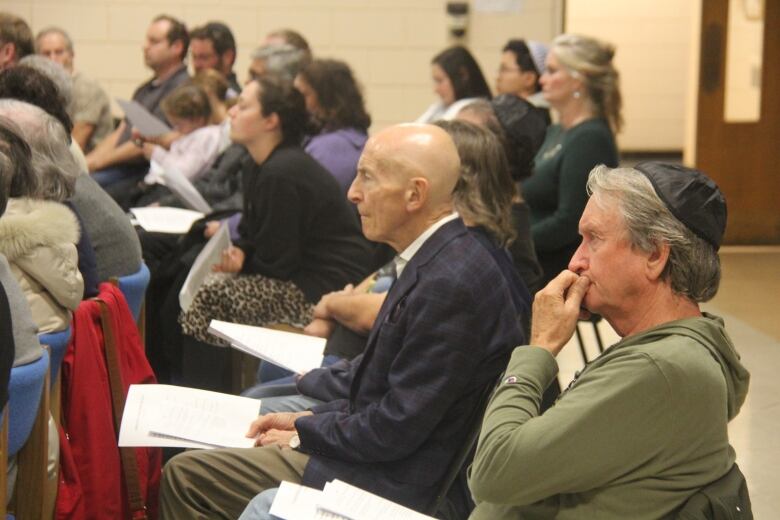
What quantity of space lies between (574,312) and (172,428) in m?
1.04

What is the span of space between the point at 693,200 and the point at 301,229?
8.10ft

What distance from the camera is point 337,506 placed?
6.93 feet

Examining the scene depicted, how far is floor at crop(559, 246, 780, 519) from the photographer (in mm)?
4254

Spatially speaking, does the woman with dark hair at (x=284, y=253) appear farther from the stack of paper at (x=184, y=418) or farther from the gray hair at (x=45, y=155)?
the stack of paper at (x=184, y=418)

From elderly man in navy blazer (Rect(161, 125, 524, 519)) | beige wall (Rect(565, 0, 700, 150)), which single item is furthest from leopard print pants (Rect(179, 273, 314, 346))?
beige wall (Rect(565, 0, 700, 150))

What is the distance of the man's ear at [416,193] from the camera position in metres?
2.64

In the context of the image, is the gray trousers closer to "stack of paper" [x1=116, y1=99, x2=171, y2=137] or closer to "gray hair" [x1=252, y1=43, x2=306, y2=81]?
"stack of paper" [x1=116, y1=99, x2=171, y2=137]

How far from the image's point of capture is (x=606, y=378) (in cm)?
183

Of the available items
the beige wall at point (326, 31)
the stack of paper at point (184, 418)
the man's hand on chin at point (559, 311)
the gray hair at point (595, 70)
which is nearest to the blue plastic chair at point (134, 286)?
the stack of paper at point (184, 418)

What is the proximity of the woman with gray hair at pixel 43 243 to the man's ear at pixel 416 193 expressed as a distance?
87 centimetres

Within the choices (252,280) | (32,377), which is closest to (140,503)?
(32,377)

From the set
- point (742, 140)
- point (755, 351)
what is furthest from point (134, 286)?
point (742, 140)

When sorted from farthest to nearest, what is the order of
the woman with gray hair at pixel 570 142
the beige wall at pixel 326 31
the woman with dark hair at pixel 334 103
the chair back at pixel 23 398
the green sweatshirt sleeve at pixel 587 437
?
the beige wall at pixel 326 31 < the woman with dark hair at pixel 334 103 < the woman with gray hair at pixel 570 142 < the chair back at pixel 23 398 < the green sweatshirt sleeve at pixel 587 437

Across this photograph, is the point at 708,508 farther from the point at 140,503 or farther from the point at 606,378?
the point at 140,503
